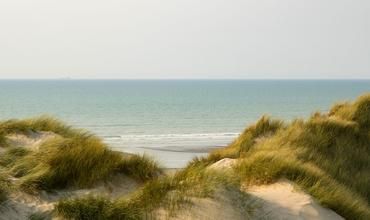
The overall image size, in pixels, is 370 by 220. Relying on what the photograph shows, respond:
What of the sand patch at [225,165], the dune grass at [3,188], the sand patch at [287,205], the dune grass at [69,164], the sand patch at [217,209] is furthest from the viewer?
the sand patch at [225,165]

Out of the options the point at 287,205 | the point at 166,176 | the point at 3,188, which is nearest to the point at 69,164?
the point at 166,176

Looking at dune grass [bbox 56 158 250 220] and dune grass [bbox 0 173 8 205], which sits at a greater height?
dune grass [bbox 0 173 8 205]

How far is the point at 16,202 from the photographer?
560 cm

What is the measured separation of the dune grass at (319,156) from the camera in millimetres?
7828

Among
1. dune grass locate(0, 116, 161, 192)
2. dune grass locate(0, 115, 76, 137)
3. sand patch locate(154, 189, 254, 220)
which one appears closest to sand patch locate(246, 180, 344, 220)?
sand patch locate(154, 189, 254, 220)

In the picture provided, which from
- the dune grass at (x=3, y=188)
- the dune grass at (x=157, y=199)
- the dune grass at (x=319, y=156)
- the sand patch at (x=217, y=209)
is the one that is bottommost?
the dune grass at (x=319, y=156)

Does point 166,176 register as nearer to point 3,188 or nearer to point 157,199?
point 157,199

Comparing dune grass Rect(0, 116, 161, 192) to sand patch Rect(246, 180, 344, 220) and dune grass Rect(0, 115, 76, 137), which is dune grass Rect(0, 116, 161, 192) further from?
sand patch Rect(246, 180, 344, 220)

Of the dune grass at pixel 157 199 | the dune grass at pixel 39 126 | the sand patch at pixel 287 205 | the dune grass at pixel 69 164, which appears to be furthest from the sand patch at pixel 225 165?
the dune grass at pixel 39 126

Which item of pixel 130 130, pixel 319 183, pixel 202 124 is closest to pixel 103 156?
pixel 319 183

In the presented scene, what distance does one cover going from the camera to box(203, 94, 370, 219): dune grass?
25.7ft

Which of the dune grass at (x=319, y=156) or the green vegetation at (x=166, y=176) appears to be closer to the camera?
the green vegetation at (x=166, y=176)

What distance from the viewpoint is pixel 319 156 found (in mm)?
11133

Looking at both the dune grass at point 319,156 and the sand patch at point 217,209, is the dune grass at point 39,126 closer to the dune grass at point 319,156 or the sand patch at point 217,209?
the dune grass at point 319,156
